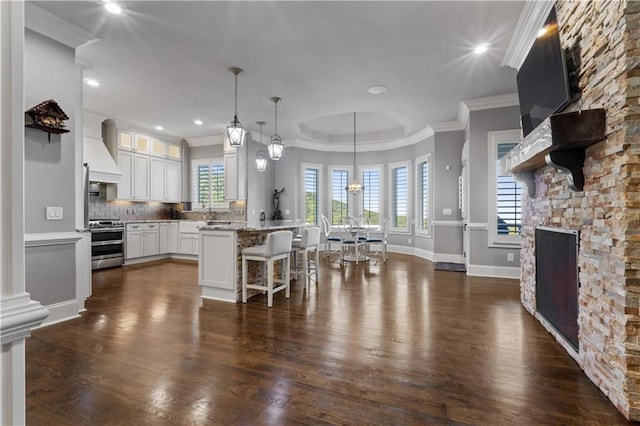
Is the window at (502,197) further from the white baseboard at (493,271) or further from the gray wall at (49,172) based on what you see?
the gray wall at (49,172)

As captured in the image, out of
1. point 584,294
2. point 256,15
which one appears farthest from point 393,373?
point 256,15

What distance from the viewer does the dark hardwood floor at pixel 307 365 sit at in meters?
1.73

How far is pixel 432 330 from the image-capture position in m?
2.89

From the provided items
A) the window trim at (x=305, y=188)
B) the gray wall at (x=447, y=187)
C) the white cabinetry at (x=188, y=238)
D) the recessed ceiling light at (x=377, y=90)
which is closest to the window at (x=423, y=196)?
the gray wall at (x=447, y=187)

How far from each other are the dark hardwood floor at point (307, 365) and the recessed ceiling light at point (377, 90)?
10.2 feet

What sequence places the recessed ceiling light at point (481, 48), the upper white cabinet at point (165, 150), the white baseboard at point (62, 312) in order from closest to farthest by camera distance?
the white baseboard at point (62, 312) < the recessed ceiling light at point (481, 48) < the upper white cabinet at point (165, 150)

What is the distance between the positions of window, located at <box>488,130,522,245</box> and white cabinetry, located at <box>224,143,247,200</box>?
5.01 m

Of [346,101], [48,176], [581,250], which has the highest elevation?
[346,101]

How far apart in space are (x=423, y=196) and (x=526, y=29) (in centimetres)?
476

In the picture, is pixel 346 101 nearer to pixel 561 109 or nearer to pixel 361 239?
pixel 361 239

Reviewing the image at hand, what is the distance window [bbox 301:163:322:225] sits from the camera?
844 cm

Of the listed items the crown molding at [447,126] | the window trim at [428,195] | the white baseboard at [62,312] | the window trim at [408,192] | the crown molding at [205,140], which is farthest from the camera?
the window trim at [408,192]

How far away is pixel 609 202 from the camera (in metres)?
1.86

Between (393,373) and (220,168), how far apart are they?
6.39m
